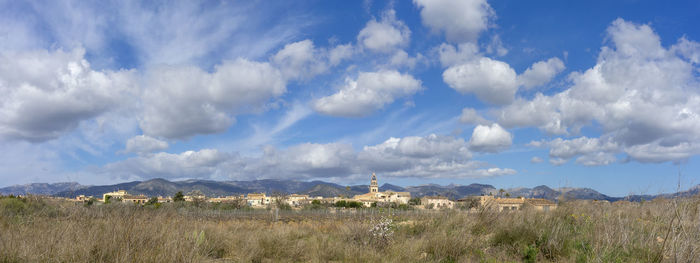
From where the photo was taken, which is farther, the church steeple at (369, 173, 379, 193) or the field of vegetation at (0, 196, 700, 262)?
the church steeple at (369, 173, 379, 193)

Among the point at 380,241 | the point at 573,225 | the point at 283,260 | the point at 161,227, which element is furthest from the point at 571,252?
the point at 161,227

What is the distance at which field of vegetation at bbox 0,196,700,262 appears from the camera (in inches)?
205

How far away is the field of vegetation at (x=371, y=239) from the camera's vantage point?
5.20 m

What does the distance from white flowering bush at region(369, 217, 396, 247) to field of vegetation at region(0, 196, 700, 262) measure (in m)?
0.02

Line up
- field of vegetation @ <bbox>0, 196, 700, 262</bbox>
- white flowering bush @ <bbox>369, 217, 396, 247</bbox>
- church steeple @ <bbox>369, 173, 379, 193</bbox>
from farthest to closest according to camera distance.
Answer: church steeple @ <bbox>369, 173, 379, 193</bbox> → white flowering bush @ <bbox>369, 217, 396, 247</bbox> → field of vegetation @ <bbox>0, 196, 700, 262</bbox>

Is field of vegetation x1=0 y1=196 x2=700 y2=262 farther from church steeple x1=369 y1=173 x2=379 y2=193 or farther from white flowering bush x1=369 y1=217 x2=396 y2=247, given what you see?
church steeple x1=369 y1=173 x2=379 y2=193

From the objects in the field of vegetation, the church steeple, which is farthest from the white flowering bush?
the church steeple

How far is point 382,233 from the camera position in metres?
9.04

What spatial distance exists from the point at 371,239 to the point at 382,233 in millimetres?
326

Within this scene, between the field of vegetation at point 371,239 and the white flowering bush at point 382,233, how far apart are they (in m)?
0.02

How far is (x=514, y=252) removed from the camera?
320 inches

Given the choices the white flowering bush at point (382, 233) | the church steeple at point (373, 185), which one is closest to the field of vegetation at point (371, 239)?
the white flowering bush at point (382, 233)

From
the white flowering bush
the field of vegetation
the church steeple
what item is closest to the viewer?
the field of vegetation

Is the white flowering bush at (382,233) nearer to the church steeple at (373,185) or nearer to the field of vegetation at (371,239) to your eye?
the field of vegetation at (371,239)
